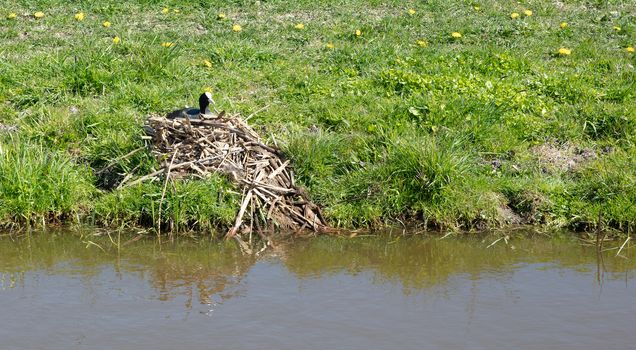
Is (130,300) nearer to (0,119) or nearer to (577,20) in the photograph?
(0,119)

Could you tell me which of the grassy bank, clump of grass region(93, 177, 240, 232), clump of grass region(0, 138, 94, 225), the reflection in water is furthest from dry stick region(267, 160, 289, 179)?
clump of grass region(0, 138, 94, 225)

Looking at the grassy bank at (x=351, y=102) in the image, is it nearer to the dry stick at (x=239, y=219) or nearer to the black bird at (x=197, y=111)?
the dry stick at (x=239, y=219)

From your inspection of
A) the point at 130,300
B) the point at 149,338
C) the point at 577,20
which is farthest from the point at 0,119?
the point at 577,20

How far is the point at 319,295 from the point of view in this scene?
22.9 feet

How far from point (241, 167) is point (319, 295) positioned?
1.85 m

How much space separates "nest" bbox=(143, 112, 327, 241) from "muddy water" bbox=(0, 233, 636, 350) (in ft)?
1.15

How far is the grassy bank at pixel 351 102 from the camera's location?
851cm

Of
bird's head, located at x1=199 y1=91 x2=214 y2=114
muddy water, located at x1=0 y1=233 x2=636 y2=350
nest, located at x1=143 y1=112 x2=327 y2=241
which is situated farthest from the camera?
bird's head, located at x1=199 y1=91 x2=214 y2=114

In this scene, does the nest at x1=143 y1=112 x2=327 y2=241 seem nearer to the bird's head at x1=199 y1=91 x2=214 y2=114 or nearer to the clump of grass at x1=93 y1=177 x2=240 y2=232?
the clump of grass at x1=93 y1=177 x2=240 y2=232

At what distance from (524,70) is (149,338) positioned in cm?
571

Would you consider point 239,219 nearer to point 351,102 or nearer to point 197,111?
point 197,111

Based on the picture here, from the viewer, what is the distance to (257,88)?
10.3 metres

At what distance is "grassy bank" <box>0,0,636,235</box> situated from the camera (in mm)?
8508

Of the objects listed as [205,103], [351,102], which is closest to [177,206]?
[205,103]
